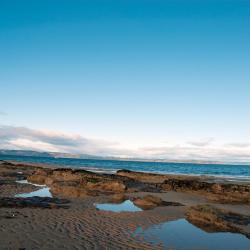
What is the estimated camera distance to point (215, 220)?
15.9 m

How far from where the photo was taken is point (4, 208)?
54.5ft

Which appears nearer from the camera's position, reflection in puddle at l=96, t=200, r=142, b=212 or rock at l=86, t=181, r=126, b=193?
reflection in puddle at l=96, t=200, r=142, b=212

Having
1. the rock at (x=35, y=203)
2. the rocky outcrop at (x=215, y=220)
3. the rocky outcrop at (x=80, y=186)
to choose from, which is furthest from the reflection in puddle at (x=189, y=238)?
the rocky outcrop at (x=80, y=186)

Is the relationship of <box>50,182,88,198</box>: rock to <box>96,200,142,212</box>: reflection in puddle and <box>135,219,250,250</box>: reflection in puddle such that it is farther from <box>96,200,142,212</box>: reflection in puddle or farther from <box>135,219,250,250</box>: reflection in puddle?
<box>135,219,250,250</box>: reflection in puddle

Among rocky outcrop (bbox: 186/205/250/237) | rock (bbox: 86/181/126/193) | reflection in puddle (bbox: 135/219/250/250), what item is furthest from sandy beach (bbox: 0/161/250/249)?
rock (bbox: 86/181/126/193)

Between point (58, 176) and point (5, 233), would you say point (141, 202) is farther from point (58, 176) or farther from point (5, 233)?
point (58, 176)

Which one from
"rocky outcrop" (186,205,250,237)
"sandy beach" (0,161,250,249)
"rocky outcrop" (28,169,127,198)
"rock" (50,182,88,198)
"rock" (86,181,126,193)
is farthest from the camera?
"rock" (86,181,126,193)

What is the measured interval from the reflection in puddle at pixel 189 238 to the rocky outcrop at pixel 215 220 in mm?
709

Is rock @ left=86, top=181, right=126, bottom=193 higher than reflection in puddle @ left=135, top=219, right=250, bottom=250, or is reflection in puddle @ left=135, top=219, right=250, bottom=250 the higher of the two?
rock @ left=86, top=181, right=126, bottom=193

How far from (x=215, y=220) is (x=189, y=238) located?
3.33 m

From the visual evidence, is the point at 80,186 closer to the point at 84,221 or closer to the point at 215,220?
the point at 84,221

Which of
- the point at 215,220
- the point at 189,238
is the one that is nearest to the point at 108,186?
the point at 215,220

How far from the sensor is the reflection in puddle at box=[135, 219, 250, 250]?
12102 mm

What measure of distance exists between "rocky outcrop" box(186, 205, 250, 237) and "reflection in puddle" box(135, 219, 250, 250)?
709 millimetres
